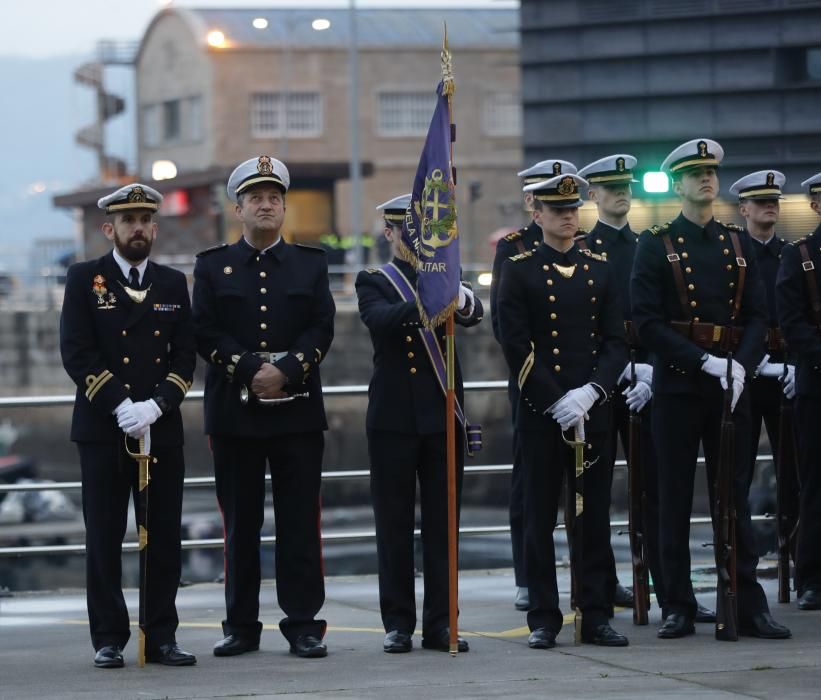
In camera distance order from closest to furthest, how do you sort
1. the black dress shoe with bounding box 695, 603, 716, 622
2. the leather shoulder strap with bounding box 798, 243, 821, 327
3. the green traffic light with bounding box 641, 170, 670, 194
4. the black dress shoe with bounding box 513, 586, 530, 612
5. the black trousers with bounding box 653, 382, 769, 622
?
the black trousers with bounding box 653, 382, 769, 622
the black dress shoe with bounding box 695, 603, 716, 622
the leather shoulder strap with bounding box 798, 243, 821, 327
the black dress shoe with bounding box 513, 586, 530, 612
the green traffic light with bounding box 641, 170, 670, 194

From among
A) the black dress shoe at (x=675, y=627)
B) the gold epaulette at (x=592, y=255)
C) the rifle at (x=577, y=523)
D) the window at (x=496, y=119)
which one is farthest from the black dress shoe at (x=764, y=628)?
the window at (x=496, y=119)

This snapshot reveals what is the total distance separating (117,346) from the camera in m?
7.79

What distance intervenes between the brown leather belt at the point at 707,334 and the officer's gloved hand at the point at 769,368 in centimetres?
130

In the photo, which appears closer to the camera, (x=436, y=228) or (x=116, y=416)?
(x=116, y=416)

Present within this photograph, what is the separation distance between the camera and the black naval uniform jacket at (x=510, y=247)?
855 centimetres

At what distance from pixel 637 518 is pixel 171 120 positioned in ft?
205

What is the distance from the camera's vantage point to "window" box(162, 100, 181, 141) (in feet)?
226

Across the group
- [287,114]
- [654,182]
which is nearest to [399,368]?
[654,182]

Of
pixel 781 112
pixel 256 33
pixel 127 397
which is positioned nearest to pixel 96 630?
pixel 127 397

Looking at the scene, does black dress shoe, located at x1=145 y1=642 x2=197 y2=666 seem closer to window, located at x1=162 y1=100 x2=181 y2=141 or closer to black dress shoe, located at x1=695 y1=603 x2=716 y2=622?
black dress shoe, located at x1=695 y1=603 x2=716 y2=622

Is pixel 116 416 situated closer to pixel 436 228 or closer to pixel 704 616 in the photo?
pixel 436 228

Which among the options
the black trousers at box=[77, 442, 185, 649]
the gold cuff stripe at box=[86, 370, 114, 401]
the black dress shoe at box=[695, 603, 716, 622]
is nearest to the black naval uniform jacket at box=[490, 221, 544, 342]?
the black dress shoe at box=[695, 603, 716, 622]

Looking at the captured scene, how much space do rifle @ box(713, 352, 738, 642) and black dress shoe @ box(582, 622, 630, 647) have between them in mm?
426

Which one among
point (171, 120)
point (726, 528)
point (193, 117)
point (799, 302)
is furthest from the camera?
point (171, 120)
